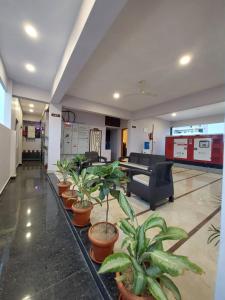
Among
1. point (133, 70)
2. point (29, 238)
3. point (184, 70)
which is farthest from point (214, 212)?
point (133, 70)

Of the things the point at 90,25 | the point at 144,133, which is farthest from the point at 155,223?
the point at 144,133

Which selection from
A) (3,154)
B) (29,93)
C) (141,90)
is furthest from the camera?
(29,93)

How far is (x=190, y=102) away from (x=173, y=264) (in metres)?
5.35

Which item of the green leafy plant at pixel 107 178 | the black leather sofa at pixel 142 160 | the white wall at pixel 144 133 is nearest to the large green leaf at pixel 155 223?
the green leafy plant at pixel 107 178

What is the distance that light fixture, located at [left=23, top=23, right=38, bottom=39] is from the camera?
226cm

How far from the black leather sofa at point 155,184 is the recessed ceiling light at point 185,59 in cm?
210

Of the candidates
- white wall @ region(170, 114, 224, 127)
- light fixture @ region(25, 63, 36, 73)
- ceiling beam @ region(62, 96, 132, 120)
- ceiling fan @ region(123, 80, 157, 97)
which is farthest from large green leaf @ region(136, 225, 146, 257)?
white wall @ region(170, 114, 224, 127)

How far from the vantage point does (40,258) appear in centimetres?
137

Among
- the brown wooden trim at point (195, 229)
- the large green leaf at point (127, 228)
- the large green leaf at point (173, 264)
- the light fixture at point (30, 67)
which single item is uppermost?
the light fixture at point (30, 67)

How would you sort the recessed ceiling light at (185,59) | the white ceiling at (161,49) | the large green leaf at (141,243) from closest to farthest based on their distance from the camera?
1. the large green leaf at (141,243)
2. the white ceiling at (161,49)
3. the recessed ceiling light at (185,59)

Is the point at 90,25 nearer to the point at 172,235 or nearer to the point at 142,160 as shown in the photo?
the point at 172,235

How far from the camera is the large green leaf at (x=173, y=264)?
1.93ft

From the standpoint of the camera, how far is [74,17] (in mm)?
2047

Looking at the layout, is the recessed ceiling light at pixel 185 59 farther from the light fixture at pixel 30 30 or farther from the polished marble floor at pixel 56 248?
the polished marble floor at pixel 56 248
